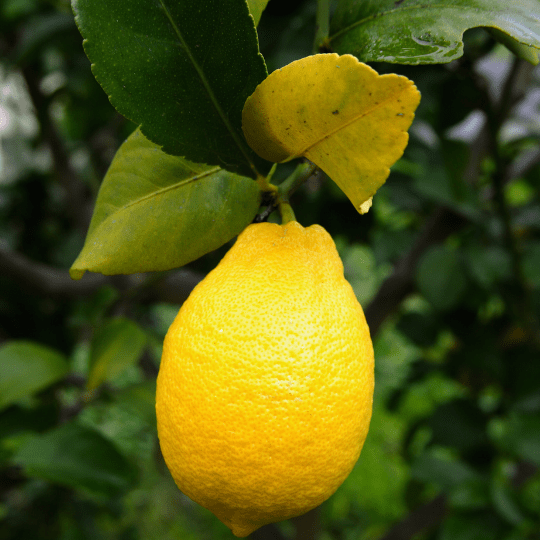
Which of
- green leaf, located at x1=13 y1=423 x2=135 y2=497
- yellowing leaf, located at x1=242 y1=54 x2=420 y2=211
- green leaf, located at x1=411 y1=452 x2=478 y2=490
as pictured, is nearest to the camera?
yellowing leaf, located at x1=242 y1=54 x2=420 y2=211

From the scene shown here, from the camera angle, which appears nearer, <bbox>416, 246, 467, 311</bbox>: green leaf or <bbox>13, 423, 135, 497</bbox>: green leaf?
<bbox>13, 423, 135, 497</bbox>: green leaf

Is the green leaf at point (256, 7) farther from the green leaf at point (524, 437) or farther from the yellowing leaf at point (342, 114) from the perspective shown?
the green leaf at point (524, 437)

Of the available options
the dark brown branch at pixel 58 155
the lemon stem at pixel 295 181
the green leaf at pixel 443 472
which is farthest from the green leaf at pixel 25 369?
the green leaf at pixel 443 472

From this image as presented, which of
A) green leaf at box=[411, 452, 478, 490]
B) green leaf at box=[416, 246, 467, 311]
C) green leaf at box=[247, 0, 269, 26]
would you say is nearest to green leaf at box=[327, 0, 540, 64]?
green leaf at box=[247, 0, 269, 26]

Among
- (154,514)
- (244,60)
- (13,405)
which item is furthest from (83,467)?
(154,514)

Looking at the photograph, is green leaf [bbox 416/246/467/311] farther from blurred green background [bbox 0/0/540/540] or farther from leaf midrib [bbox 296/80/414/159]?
leaf midrib [bbox 296/80/414/159]
